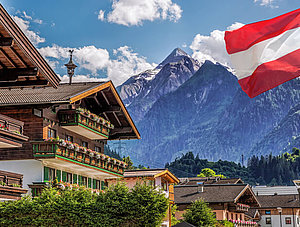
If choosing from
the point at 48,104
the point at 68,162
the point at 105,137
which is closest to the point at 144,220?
the point at 68,162

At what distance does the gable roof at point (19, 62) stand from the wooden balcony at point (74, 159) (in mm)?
16279

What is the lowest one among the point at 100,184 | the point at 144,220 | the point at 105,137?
the point at 144,220

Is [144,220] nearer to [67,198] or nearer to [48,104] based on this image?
[67,198]

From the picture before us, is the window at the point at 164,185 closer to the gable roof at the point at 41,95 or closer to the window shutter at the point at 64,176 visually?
the window shutter at the point at 64,176

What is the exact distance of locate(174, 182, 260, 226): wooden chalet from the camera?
62.5 m

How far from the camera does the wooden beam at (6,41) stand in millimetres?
12273

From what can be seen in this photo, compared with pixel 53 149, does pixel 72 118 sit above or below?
above

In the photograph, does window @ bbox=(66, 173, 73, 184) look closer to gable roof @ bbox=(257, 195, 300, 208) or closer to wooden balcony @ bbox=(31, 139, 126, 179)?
wooden balcony @ bbox=(31, 139, 126, 179)

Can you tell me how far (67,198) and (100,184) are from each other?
14.8m

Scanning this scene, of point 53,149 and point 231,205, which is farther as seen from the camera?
point 231,205

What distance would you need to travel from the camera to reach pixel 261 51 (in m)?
11.7

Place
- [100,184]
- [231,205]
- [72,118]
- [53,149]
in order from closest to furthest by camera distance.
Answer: [53,149] < [72,118] < [100,184] < [231,205]

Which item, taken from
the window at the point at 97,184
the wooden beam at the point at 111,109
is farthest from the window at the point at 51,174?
the window at the point at 97,184

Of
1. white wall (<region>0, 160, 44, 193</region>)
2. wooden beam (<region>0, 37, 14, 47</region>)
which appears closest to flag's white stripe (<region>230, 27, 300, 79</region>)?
wooden beam (<region>0, 37, 14, 47</region>)
